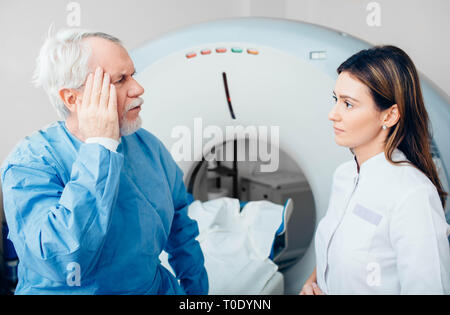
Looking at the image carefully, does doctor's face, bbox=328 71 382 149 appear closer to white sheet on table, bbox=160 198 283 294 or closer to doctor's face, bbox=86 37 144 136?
doctor's face, bbox=86 37 144 136

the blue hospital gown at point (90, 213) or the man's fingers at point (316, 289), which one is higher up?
the blue hospital gown at point (90, 213)

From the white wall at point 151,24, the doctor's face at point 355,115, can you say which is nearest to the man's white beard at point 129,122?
the doctor's face at point 355,115

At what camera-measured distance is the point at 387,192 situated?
0.62 m

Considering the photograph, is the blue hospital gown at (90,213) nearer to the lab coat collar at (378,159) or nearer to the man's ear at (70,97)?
the man's ear at (70,97)

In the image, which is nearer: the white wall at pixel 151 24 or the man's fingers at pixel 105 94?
the man's fingers at pixel 105 94

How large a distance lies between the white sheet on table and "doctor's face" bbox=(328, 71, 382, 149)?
2.40 feet

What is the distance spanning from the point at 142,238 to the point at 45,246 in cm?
20

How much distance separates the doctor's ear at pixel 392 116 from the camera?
2.06 ft

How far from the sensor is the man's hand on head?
625 mm

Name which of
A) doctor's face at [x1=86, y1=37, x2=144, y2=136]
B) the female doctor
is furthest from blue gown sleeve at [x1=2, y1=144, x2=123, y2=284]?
the female doctor

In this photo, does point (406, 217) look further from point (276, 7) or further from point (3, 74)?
point (276, 7)

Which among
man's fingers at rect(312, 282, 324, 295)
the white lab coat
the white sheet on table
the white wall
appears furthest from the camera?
the white sheet on table

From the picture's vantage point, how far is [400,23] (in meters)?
0.93

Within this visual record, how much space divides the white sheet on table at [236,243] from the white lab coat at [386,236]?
53cm
